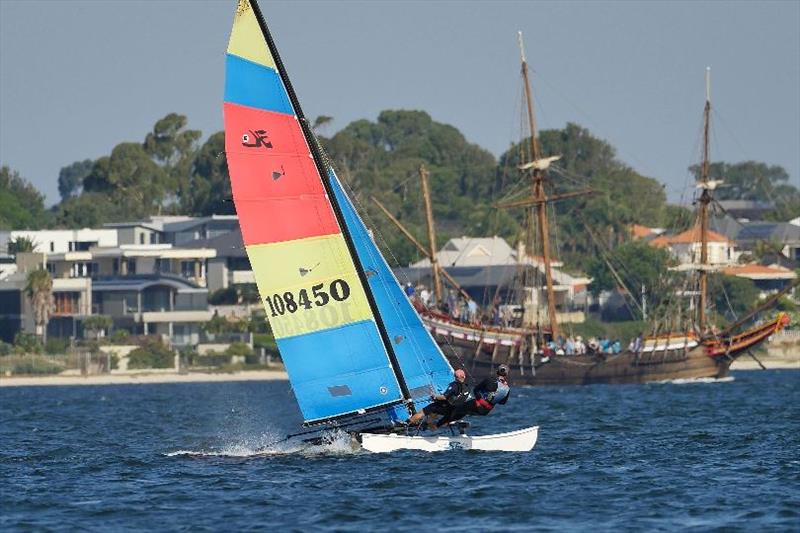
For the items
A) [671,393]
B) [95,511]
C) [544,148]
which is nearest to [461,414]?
[95,511]

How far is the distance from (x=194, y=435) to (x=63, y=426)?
27.5 ft

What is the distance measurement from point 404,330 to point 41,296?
263ft

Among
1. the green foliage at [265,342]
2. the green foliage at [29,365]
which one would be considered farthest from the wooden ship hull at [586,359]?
the green foliage at [29,365]

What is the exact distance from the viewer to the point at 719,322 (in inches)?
4520

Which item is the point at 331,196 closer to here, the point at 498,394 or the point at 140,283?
the point at 498,394

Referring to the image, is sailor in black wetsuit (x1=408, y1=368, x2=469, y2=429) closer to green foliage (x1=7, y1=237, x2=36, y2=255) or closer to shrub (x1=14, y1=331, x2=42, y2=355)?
shrub (x1=14, y1=331, x2=42, y2=355)

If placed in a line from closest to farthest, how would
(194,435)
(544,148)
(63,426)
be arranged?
(194,435)
(63,426)
(544,148)

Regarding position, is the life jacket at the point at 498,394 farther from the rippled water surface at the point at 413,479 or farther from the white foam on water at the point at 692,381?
the white foam on water at the point at 692,381

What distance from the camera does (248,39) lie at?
3281 cm

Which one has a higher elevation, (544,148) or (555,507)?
(544,148)

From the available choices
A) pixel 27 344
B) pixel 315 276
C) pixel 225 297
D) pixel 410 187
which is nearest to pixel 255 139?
pixel 315 276

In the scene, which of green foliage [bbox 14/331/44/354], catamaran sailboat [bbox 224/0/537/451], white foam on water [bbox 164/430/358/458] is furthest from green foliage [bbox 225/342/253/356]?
catamaran sailboat [bbox 224/0/537/451]

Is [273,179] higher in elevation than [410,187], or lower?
lower

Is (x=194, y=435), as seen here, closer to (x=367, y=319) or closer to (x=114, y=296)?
(x=367, y=319)
